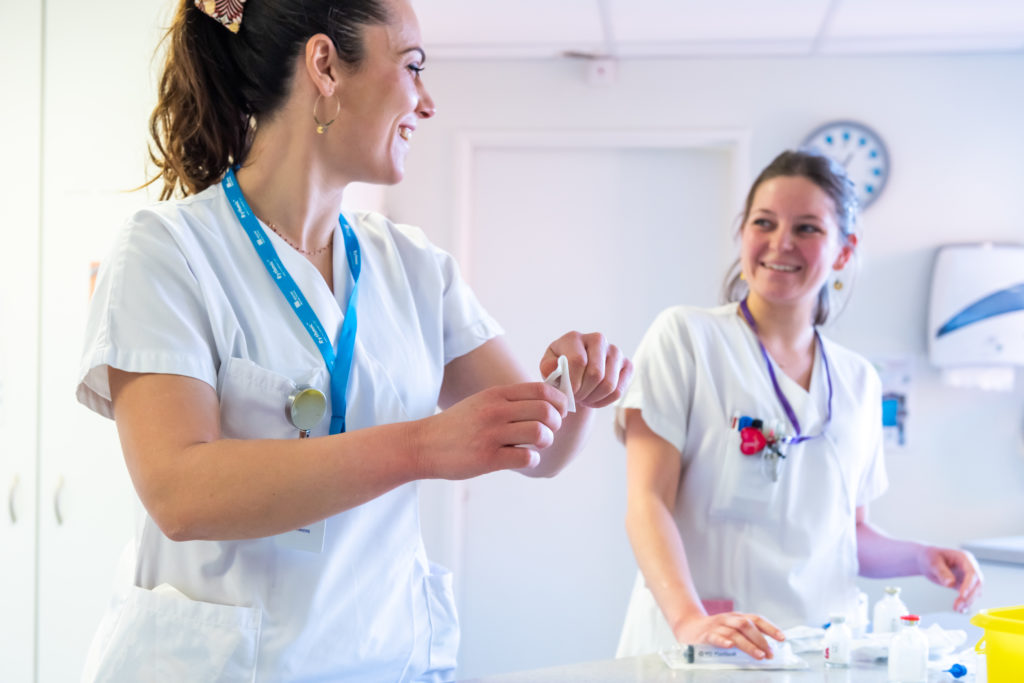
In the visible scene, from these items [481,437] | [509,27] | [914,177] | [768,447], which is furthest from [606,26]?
[481,437]

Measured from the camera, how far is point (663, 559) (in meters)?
1.77

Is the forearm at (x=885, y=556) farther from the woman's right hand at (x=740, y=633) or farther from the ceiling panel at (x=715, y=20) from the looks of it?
the ceiling panel at (x=715, y=20)

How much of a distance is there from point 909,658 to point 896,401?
241cm

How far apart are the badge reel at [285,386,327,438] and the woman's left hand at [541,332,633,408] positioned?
0.28m

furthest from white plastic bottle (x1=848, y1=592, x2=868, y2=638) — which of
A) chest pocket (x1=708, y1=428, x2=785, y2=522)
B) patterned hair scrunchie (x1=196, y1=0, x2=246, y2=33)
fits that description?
patterned hair scrunchie (x1=196, y1=0, x2=246, y2=33)

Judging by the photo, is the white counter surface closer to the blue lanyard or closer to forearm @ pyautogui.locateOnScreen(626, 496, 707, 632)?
forearm @ pyautogui.locateOnScreen(626, 496, 707, 632)

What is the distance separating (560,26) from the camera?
3461 mm

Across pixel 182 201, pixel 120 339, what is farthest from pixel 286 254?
pixel 120 339

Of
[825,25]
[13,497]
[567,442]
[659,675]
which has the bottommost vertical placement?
[659,675]

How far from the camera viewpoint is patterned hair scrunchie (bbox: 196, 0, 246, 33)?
4.04 feet

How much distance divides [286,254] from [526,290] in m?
2.65

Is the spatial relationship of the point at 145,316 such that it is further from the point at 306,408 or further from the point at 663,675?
the point at 663,675

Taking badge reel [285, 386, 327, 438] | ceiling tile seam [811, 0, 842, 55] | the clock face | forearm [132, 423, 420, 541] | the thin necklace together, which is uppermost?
ceiling tile seam [811, 0, 842, 55]

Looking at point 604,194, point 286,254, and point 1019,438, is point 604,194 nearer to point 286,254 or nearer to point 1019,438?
point 1019,438
